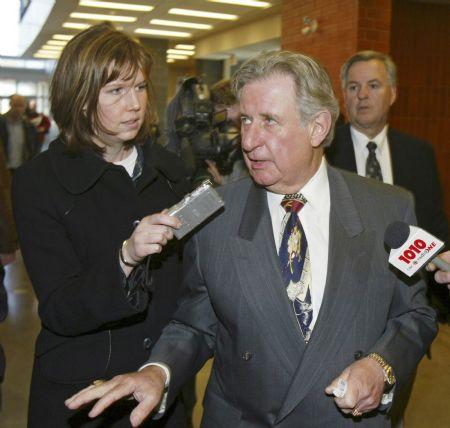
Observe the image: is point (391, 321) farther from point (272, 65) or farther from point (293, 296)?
point (272, 65)

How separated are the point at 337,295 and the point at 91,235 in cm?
64

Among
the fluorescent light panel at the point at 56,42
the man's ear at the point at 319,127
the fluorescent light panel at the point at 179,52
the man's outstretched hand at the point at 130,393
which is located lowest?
the man's outstretched hand at the point at 130,393

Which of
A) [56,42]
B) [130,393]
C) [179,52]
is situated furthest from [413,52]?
[56,42]

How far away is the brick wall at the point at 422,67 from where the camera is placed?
628 centimetres

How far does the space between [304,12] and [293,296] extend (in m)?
5.63

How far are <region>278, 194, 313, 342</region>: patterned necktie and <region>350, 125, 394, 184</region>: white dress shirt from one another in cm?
130

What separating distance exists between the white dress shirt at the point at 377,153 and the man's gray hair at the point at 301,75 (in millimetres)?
1290

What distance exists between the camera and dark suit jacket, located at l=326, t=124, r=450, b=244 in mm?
2570

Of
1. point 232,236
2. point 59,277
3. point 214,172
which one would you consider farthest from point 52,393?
point 214,172

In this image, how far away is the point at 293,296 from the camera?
1.35 meters

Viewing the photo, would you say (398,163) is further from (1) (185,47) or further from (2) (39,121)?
(1) (185,47)

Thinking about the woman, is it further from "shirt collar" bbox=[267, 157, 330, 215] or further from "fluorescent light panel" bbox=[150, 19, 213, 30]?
"fluorescent light panel" bbox=[150, 19, 213, 30]

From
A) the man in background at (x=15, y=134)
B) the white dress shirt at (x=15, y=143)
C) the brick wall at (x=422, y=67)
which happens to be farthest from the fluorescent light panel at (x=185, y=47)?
the brick wall at (x=422, y=67)

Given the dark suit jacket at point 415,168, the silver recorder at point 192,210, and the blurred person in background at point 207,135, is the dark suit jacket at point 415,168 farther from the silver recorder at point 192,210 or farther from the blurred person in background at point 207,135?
the silver recorder at point 192,210
